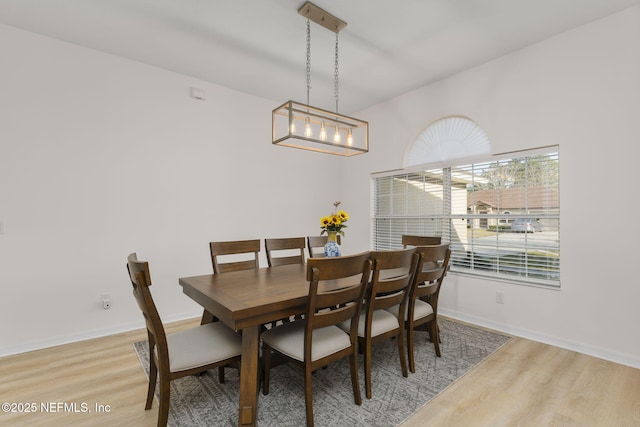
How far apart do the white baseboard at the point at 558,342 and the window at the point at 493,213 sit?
0.49m

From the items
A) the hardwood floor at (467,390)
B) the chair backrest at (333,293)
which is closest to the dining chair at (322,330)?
the chair backrest at (333,293)

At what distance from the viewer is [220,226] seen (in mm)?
3793

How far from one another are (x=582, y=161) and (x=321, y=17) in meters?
2.57

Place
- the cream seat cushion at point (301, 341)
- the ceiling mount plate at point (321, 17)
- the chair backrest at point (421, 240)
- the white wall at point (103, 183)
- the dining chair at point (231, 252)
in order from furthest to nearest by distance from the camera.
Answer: the chair backrest at point (421, 240)
the white wall at point (103, 183)
the dining chair at point (231, 252)
the ceiling mount plate at point (321, 17)
the cream seat cushion at point (301, 341)

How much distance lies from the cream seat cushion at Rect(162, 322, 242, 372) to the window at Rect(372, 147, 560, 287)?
2794 millimetres

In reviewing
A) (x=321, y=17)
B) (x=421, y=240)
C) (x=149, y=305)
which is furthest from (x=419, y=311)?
(x=321, y=17)

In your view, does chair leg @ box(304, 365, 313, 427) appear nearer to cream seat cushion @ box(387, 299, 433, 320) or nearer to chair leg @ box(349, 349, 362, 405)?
chair leg @ box(349, 349, 362, 405)

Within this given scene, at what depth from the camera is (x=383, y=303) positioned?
200 centimetres

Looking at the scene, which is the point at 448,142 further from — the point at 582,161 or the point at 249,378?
the point at 249,378

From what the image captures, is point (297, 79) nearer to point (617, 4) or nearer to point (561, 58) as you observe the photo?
point (561, 58)

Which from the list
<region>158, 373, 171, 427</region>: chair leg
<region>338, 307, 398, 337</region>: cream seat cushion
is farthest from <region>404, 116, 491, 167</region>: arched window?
<region>158, 373, 171, 427</region>: chair leg

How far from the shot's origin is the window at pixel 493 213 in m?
2.94

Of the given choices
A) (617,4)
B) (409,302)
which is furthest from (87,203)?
(617,4)

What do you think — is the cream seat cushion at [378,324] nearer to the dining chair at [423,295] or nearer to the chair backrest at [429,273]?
the dining chair at [423,295]
